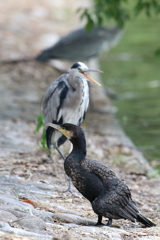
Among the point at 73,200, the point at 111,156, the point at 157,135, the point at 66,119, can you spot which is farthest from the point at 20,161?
the point at 157,135

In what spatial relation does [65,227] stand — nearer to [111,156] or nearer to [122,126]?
[111,156]

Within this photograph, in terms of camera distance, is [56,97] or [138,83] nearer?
[56,97]

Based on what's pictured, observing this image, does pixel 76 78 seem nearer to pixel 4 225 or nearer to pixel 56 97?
pixel 56 97

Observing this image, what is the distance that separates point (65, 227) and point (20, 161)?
239 centimetres

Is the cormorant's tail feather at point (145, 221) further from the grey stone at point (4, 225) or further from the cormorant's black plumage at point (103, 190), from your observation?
the grey stone at point (4, 225)

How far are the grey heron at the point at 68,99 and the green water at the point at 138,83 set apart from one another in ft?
Answer: 6.44

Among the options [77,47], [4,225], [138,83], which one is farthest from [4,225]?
[138,83]

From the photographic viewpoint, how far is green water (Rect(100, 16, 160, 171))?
9.51 metres

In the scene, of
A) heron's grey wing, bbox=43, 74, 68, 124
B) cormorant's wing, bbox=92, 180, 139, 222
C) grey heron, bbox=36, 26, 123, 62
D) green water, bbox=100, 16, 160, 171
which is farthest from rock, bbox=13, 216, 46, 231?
grey heron, bbox=36, 26, 123, 62

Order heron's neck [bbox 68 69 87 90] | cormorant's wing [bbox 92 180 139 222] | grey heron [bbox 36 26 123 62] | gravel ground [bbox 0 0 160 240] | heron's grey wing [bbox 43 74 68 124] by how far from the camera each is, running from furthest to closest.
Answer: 1. grey heron [bbox 36 26 123 62]
2. heron's grey wing [bbox 43 74 68 124]
3. heron's neck [bbox 68 69 87 90]
4. cormorant's wing [bbox 92 180 139 222]
5. gravel ground [bbox 0 0 160 240]

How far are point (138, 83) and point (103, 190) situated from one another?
29.4 ft

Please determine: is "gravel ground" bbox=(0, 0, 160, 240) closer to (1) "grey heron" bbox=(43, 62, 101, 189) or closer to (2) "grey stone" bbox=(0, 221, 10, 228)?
(2) "grey stone" bbox=(0, 221, 10, 228)

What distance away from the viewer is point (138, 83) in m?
13.2

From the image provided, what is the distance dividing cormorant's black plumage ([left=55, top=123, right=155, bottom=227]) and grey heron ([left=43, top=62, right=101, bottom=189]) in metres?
1.81
